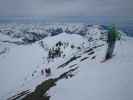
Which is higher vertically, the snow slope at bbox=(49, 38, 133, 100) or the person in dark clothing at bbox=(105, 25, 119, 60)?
the person in dark clothing at bbox=(105, 25, 119, 60)

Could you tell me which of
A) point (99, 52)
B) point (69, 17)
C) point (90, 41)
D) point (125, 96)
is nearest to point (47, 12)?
point (69, 17)

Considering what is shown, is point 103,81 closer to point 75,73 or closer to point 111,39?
point 75,73

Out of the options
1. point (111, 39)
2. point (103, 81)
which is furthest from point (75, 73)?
point (111, 39)

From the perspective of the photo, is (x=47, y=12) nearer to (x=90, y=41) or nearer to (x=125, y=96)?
(x=90, y=41)

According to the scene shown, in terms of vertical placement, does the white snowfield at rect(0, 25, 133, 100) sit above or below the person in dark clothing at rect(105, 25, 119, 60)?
below

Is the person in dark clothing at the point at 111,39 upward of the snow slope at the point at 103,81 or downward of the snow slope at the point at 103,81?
upward
